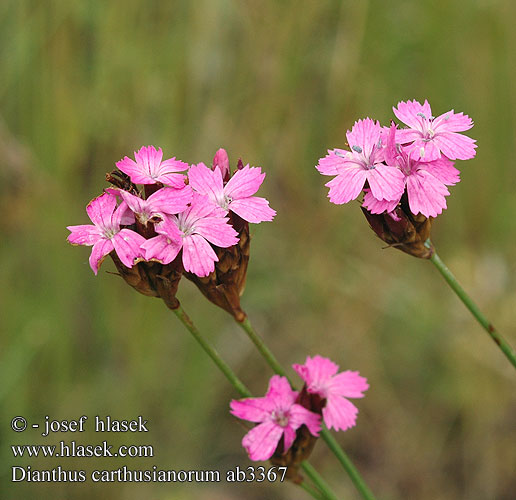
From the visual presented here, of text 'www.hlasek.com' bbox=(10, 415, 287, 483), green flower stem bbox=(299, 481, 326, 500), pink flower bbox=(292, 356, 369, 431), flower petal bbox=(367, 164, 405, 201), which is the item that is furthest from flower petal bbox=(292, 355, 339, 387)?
text 'www.hlasek.com' bbox=(10, 415, 287, 483)

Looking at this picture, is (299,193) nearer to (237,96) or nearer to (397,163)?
(237,96)

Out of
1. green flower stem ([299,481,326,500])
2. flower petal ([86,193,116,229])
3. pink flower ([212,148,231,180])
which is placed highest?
pink flower ([212,148,231,180])

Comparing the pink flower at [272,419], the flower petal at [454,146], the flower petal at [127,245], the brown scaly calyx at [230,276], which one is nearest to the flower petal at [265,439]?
the pink flower at [272,419]

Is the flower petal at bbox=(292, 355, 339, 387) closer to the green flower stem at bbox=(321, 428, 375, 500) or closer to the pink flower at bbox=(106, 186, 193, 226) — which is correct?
the green flower stem at bbox=(321, 428, 375, 500)

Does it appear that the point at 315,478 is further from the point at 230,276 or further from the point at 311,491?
the point at 230,276

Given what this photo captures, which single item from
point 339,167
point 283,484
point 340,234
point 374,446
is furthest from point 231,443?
point 339,167
